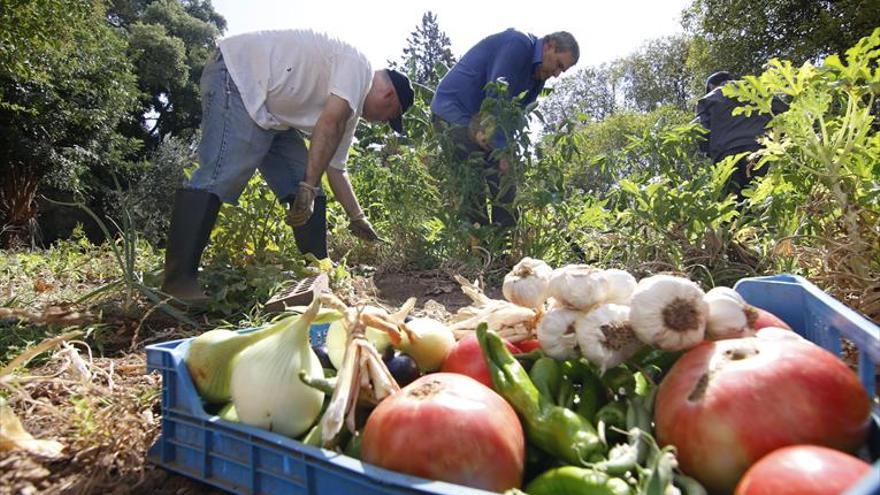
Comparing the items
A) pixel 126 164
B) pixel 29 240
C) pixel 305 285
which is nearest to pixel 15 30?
pixel 29 240

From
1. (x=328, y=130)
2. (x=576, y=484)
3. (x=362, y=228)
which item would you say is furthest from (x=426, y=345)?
(x=362, y=228)

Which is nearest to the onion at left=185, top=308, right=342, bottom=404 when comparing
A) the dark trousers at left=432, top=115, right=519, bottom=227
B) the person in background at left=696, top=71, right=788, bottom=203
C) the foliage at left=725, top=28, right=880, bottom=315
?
the foliage at left=725, top=28, right=880, bottom=315

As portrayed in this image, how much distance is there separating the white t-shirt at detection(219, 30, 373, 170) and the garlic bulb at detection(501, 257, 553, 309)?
192 centimetres

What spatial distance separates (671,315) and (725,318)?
0.12 metres

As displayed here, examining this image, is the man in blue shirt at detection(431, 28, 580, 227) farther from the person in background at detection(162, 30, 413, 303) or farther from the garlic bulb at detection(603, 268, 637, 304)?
the garlic bulb at detection(603, 268, 637, 304)

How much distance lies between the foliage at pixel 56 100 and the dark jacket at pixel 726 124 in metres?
10.5

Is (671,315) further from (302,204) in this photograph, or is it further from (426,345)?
(302,204)

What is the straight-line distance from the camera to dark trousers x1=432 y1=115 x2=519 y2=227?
148 inches

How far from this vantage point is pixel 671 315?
1.00 meters

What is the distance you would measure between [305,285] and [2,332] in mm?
1218

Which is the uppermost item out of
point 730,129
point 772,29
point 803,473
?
point 772,29

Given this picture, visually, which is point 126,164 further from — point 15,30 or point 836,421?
point 836,421

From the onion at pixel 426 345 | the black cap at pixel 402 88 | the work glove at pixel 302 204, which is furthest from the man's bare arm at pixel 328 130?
the onion at pixel 426 345

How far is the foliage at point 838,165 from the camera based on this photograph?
1.74 m
